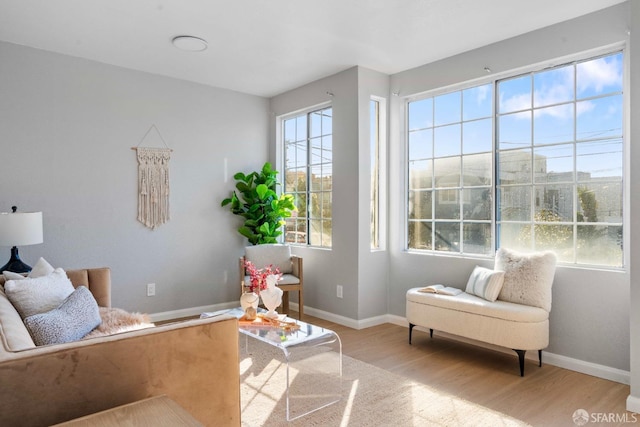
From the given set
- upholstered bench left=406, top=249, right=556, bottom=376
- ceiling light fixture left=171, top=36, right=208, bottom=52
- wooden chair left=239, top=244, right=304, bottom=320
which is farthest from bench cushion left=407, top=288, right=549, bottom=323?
ceiling light fixture left=171, top=36, right=208, bottom=52

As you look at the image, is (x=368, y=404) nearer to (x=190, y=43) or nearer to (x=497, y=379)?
(x=497, y=379)

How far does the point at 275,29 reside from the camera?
11.1 ft

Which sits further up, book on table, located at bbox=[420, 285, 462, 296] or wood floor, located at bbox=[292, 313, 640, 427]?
book on table, located at bbox=[420, 285, 462, 296]

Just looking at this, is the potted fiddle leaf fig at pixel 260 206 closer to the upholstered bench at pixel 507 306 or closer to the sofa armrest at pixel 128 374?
the upholstered bench at pixel 507 306

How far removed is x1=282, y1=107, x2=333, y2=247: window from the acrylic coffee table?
1758 mm

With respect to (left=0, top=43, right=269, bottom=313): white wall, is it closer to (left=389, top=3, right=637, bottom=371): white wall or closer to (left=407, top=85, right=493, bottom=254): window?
(left=407, top=85, right=493, bottom=254): window

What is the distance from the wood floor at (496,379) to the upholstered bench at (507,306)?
0.64 ft

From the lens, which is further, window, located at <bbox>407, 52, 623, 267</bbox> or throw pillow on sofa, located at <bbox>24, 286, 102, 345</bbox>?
window, located at <bbox>407, 52, 623, 267</bbox>

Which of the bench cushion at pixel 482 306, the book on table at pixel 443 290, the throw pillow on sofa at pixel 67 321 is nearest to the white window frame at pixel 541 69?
the book on table at pixel 443 290

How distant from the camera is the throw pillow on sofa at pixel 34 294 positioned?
2.29m

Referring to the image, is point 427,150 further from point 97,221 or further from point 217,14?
point 97,221

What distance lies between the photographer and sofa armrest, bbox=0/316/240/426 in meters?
1.32


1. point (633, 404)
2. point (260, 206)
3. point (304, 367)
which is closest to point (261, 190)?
point (260, 206)

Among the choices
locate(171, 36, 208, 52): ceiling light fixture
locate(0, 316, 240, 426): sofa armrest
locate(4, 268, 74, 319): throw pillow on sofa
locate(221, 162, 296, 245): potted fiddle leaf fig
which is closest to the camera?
locate(0, 316, 240, 426): sofa armrest
